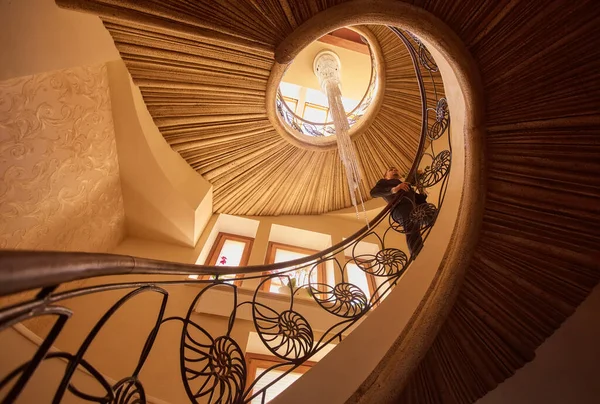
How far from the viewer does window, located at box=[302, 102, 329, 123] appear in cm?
604

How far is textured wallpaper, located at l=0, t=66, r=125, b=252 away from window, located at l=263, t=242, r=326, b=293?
2.20 m

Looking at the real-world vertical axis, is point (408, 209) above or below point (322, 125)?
below

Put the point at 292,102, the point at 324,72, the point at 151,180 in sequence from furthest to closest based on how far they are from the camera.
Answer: the point at 292,102
the point at 324,72
the point at 151,180

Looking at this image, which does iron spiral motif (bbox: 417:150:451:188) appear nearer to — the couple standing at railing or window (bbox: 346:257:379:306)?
the couple standing at railing

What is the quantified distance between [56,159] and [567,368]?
391cm

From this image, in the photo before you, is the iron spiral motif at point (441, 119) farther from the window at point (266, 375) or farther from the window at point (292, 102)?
the window at point (292, 102)

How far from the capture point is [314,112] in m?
6.09

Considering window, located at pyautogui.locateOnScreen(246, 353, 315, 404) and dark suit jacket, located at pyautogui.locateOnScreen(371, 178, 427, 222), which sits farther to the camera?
window, located at pyautogui.locateOnScreen(246, 353, 315, 404)

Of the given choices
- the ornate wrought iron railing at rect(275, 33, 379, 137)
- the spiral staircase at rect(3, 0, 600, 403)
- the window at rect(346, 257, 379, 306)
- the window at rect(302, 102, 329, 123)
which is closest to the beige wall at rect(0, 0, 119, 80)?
the spiral staircase at rect(3, 0, 600, 403)

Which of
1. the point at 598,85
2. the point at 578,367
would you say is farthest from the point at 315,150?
the point at 578,367

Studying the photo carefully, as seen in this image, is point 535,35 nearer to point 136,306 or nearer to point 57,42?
point 57,42

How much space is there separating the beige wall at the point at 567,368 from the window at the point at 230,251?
3.27 metres

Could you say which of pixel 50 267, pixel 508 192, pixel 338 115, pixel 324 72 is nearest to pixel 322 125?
pixel 338 115

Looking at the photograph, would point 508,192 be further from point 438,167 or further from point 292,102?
point 292,102
